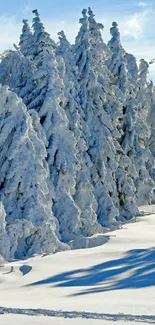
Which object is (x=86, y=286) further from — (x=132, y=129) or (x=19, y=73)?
(x=132, y=129)

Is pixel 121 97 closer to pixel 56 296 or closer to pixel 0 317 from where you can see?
pixel 56 296

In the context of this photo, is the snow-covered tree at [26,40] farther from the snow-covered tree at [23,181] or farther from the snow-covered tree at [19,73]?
the snow-covered tree at [23,181]

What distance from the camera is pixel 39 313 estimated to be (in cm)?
1527

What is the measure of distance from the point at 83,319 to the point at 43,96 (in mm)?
18968

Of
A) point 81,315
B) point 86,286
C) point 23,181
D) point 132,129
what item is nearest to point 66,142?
point 23,181

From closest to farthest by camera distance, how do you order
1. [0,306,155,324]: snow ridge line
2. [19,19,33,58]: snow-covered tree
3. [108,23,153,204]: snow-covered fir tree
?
[0,306,155,324]: snow ridge line
[19,19,33,58]: snow-covered tree
[108,23,153,204]: snow-covered fir tree

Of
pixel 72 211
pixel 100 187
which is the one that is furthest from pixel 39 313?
pixel 100 187

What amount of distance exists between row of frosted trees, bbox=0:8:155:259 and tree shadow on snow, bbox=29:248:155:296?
155 inches

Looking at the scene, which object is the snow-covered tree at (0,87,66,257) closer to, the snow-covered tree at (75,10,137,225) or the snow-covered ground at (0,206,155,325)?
the snow-covered ground at (0,206,155,325)

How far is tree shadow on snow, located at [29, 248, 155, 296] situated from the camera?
20484mm

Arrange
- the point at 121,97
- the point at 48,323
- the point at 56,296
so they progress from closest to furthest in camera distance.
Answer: the point at 48,323 < the point at 56,296 < the point at 121,97

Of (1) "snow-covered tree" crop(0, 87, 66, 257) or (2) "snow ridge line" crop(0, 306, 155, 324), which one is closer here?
(2) "snow ridge line" crop(0, 306, 155, 324)

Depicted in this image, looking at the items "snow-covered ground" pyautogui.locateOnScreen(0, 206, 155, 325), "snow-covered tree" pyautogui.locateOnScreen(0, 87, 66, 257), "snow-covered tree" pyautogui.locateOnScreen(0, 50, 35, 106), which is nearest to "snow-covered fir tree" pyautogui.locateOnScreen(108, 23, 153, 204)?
"snow-covered tree" pyautogui.locateOnScreen(0, 50, 35, 106)

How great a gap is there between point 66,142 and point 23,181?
5430mm
